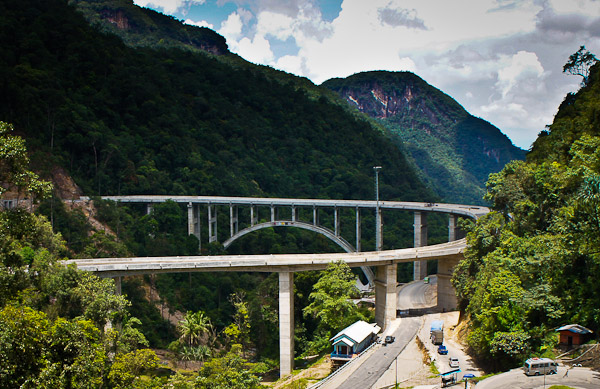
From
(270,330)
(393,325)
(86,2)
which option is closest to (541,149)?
(393,325)

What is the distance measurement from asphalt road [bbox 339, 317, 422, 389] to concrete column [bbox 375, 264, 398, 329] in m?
1.26

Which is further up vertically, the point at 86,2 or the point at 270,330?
the point at 86,2

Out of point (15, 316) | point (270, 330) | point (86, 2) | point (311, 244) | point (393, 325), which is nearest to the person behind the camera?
point (15, 316)

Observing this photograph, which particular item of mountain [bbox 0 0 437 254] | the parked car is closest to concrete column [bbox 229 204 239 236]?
mountain [bbox 0 0 437 254]

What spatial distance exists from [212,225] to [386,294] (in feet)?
111

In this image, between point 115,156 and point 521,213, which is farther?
point 115,156

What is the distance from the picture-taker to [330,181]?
88.1 m

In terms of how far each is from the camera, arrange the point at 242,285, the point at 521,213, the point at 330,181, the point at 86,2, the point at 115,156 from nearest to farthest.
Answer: the point at 521,213 < the point at 242,285 < the point at 115,156 < the point at 330,181 < the point at 86,2

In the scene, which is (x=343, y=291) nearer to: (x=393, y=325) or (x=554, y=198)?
(x=393, y=325)

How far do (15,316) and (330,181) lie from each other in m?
74.6

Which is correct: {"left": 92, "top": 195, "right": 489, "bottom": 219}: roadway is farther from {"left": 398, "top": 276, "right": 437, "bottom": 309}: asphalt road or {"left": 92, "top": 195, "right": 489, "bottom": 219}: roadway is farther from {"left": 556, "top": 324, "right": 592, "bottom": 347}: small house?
{"left": 556, "top": 324, "right": 592, "bottom": 347}: small house

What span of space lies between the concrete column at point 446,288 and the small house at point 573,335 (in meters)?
17.8

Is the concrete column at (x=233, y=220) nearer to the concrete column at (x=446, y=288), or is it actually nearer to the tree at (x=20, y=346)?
the concrete column at (x=446, y=288)

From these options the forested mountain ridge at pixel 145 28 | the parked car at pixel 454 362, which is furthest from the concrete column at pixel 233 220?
the forested mountain ridge at pixel 145 28
